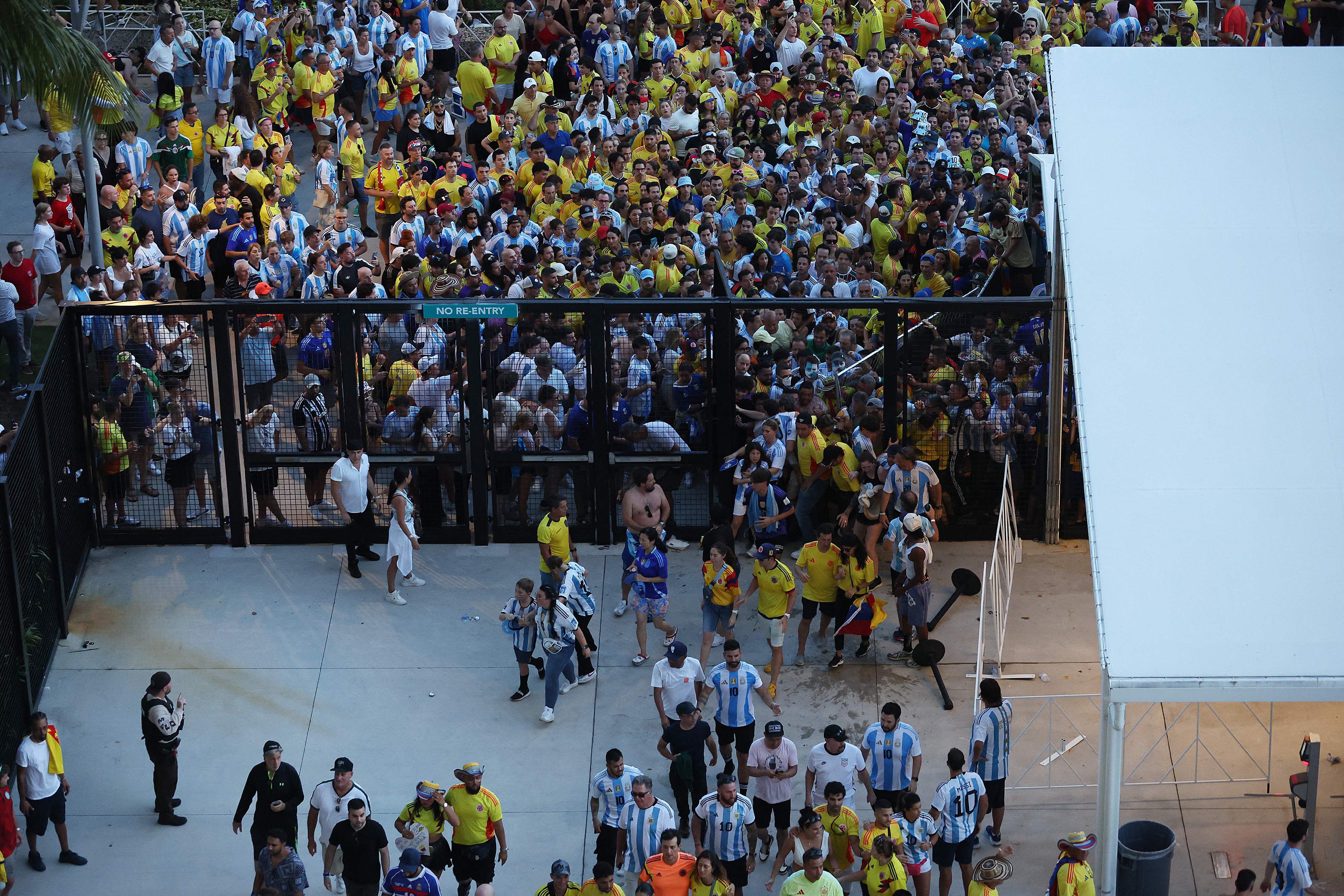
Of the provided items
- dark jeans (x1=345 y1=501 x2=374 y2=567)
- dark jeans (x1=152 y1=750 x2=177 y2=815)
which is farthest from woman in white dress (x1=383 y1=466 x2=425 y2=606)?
dark jeans (x1=152 y1=750 x2=177 y2=815)

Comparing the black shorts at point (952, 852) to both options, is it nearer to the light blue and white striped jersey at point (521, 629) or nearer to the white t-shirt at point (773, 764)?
the white t-shirt at point (773, 764)

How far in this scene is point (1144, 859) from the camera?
12.2 metres

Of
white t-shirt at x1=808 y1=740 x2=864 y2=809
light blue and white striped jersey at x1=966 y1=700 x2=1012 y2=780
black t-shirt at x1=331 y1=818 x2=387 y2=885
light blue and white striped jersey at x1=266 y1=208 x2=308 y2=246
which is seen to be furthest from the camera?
light blue and white striped jersey at x1=266 y1=208 x2=308 y2=246

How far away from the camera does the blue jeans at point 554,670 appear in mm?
14586

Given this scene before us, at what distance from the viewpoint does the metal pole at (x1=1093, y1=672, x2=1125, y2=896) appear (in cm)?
1152

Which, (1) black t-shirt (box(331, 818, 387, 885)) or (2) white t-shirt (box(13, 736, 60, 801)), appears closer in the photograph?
(1) black t-shirt (box(331, 818, 387, 885))

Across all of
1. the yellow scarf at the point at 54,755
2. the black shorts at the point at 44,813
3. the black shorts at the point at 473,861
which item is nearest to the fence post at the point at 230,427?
the yellow scarf at the point at 54,755

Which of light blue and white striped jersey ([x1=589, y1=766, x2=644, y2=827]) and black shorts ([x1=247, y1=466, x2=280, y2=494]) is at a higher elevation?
black shorts ([x1=247, y1=466, x2=280, y2=494])

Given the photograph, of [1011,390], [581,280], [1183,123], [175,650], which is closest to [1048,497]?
[1011,390]

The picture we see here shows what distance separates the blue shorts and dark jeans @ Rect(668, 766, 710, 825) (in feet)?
6.62

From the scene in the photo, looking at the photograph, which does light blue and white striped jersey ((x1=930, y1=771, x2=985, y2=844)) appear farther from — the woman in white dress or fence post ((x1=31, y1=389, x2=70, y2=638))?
fence post ((x1=31, y1=389, x2=70, y2=638))

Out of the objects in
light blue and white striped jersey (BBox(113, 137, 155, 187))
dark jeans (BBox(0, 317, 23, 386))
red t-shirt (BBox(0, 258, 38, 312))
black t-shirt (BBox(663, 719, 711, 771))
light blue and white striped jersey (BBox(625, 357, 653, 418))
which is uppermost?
light blue and white striped jersey (BBox(113, 137, 155, 187))

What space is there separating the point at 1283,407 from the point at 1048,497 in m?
4.77

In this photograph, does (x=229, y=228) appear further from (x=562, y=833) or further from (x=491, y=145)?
(x=562, y=833)
